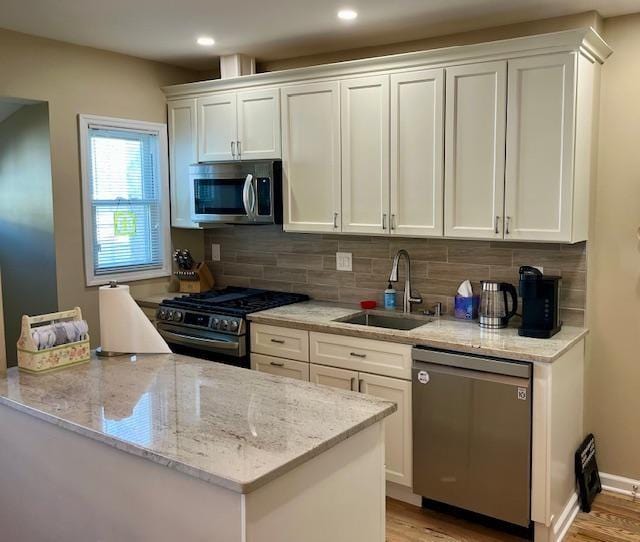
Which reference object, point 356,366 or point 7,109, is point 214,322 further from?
point 7,109

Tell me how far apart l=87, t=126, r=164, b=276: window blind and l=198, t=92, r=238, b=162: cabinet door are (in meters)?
0.39

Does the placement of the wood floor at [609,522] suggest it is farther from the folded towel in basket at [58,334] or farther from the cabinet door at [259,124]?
the cabinet door at [259,124]

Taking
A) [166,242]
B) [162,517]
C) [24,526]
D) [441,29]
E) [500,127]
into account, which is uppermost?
[441,29]

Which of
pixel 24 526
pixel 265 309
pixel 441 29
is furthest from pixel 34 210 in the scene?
pixel 441 29

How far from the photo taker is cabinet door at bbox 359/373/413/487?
327cm

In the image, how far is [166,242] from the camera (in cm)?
457

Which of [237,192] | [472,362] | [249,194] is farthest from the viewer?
[237,192]

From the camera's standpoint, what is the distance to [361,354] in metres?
3.40

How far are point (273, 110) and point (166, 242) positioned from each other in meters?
1.29

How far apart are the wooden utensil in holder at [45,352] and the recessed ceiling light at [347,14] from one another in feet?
6.45

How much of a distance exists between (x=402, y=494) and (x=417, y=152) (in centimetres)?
185

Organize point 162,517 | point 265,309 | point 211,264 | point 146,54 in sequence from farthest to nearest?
point 211,264
point 146,54
point 265,309
point 162,517

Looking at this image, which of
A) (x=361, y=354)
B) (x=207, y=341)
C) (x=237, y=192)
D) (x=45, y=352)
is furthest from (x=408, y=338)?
(x=45, y=352)

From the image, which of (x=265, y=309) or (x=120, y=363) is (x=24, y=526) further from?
(x=265, y=309)
